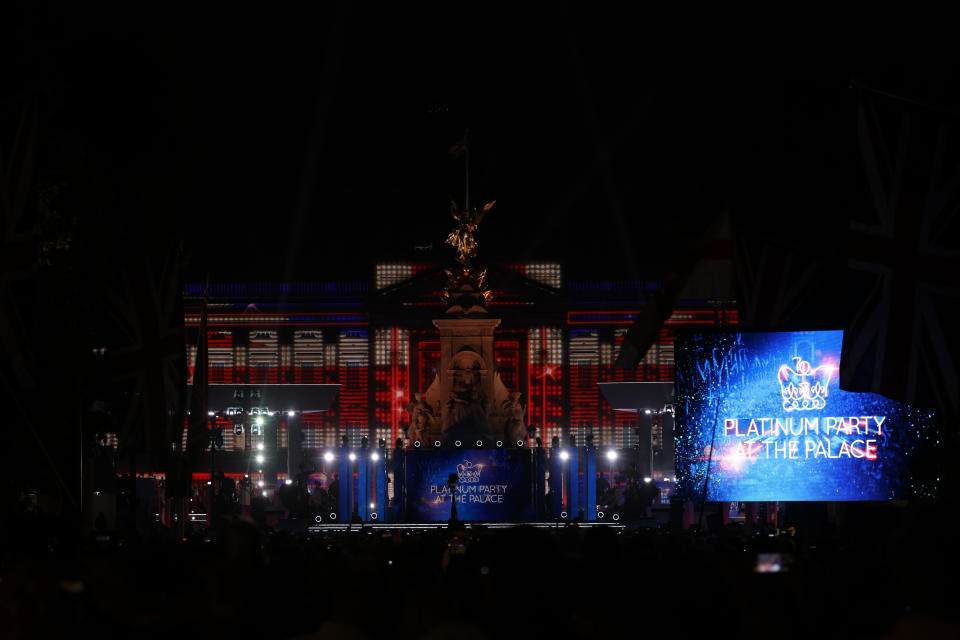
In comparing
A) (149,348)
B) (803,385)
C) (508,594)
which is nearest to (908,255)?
(803,385)

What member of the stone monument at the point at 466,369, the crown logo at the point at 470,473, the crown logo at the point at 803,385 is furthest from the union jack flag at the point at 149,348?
the stone monument at the point at 466,369

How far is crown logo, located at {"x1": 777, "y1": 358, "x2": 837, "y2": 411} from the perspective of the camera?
1672 cm

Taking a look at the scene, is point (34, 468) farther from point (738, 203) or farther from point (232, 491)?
point (232, 491)

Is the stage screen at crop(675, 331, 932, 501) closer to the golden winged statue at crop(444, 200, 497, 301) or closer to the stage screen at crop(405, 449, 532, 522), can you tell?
the stage screen at crop(405, 449, 532, 522)

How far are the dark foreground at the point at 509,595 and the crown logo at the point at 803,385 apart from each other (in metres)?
5.69

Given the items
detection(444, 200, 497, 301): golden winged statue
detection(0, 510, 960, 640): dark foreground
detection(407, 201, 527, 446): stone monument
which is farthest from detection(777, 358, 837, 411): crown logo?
detection(444, 200, 497, 301): golden winged statue

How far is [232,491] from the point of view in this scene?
4175 centimetres

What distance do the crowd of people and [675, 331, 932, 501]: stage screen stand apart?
549 centimetres

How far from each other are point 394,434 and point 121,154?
55.0m

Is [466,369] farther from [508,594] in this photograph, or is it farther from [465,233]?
[508,594]

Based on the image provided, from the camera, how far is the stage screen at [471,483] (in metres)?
38.9

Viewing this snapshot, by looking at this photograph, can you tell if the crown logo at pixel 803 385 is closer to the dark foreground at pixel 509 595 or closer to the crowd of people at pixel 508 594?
the crowd of people at pixel 508 594

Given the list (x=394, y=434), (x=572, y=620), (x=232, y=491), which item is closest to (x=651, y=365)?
(x=394, y=434)

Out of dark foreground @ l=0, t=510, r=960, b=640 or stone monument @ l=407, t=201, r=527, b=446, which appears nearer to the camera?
dark foreground @ l=0, t=510, r=960, b=640
